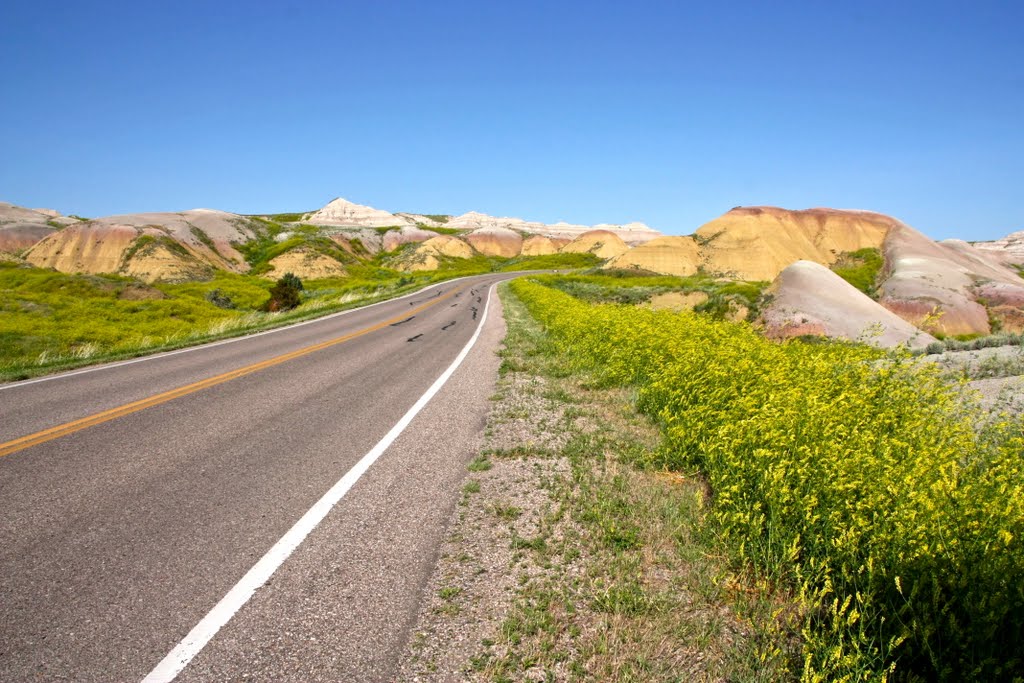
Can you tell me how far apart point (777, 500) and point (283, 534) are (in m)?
3.79

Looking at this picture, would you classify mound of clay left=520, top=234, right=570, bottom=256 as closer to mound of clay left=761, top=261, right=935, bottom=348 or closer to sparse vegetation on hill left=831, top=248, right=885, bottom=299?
sparse vegetation on hill left=831, top=248, right=885, bottom=299

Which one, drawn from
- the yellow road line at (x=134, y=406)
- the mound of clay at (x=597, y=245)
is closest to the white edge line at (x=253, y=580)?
the yellow road line at (x=134, y=406)

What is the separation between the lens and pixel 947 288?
23703 mm

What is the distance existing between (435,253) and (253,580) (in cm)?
11034

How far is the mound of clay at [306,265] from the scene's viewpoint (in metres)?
78.7

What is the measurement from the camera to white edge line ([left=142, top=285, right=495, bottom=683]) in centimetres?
258

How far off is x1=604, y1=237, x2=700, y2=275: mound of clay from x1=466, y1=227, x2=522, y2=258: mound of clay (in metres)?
74.1

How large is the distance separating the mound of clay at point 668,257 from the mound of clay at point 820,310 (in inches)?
1428

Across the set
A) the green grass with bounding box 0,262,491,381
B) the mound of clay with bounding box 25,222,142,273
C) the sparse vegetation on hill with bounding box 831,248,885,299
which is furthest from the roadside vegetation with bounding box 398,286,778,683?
the mound of clay with bounding box 25,222,142,273

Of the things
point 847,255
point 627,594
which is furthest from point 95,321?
point 847,255

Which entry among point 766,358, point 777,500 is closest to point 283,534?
point 777,500

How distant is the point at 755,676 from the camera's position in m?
2.38

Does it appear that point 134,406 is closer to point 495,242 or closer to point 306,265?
point 306,265

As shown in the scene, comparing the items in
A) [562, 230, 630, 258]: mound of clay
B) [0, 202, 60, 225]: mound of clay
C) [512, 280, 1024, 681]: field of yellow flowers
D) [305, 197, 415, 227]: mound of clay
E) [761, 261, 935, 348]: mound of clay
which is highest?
[305, 197, 415, 227]: mound of clay
